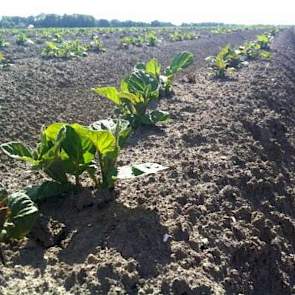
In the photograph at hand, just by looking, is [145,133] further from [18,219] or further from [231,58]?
[231,58]

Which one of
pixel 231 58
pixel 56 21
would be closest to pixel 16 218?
pixel 231 58

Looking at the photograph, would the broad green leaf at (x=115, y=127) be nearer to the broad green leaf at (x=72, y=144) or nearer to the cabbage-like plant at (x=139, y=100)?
the broad green leaf at (x=72, y=144)

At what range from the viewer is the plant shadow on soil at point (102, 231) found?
294 cm

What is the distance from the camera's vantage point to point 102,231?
3.17m

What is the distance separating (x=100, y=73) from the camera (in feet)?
33.5

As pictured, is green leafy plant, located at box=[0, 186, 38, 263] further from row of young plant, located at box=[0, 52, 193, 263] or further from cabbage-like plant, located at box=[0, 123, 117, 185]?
cabbage-like plant, located at box=[0, 123, 117, 185]

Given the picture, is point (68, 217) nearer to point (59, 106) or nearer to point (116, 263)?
point (116, 263)

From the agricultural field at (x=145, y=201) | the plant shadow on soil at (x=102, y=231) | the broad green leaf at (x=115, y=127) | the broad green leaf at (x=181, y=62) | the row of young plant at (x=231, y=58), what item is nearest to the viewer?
the agricultural field at (x=145, y=201)

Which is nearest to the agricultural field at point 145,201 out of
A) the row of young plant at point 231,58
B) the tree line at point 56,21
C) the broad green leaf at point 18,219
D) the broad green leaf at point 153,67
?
the broad green leaf at point 18,219

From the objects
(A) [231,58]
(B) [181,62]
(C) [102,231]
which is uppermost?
(B) [181,62]

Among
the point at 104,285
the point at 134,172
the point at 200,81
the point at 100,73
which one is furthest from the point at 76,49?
the point at 104,285

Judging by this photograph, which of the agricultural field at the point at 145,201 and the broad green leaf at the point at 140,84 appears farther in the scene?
the broad green leaf at the point at 140,84

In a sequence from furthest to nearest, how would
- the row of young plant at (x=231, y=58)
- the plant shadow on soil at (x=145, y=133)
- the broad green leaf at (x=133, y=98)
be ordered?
1. the row of young plant at (x=231, y=58)
2. the broad green leaf at (x=133, y=98)
3. the plant shadow on soil at (x=145, y=133)

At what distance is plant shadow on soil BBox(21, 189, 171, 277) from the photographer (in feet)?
9.64
